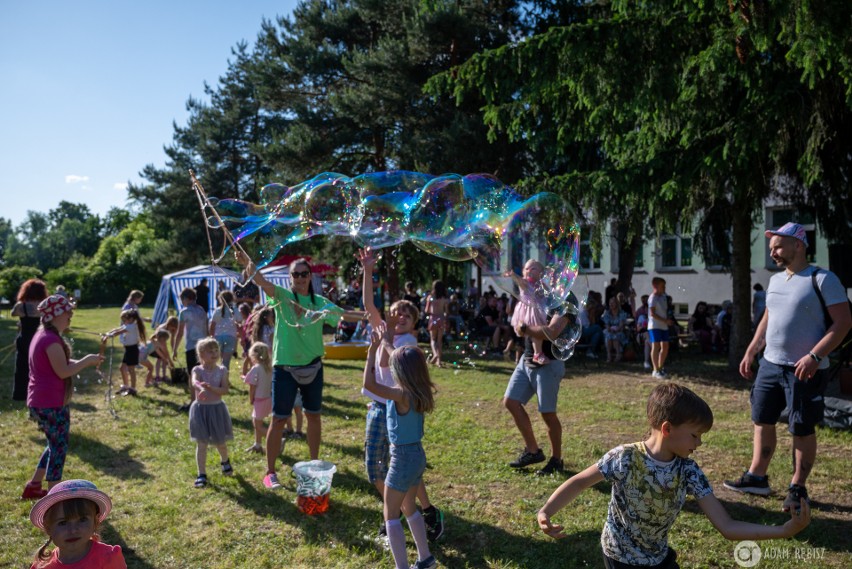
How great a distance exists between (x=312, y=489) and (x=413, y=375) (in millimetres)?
1716

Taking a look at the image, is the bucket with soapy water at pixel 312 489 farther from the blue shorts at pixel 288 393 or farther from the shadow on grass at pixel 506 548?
the shadow on grass at pixel 506 548

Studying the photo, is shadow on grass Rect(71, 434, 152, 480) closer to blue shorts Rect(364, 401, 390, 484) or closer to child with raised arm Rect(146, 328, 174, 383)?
blue shorts Rect(364, 401, 390, 484)

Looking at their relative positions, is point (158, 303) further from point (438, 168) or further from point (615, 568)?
point (615, 568)

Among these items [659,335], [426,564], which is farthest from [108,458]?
[659,335]

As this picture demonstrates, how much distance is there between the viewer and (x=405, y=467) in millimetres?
3779

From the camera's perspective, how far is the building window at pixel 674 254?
24641 millimetres

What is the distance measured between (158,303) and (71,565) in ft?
71.9

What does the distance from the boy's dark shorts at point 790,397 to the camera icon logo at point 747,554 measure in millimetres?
1009

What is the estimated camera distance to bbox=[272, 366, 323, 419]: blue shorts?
534 centimetres

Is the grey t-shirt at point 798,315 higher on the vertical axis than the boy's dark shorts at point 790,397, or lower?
higher

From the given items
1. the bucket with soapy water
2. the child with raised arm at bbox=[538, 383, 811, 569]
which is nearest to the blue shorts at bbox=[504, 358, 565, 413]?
the bucket with soapy water

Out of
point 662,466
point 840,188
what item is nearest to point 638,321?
point 840,188

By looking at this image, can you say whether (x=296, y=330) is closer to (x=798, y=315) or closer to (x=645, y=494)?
(x=645, y=494)

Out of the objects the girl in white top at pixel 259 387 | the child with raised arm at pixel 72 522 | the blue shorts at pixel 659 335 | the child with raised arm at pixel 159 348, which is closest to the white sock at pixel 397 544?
the child with raised arm at pixel 72 522
